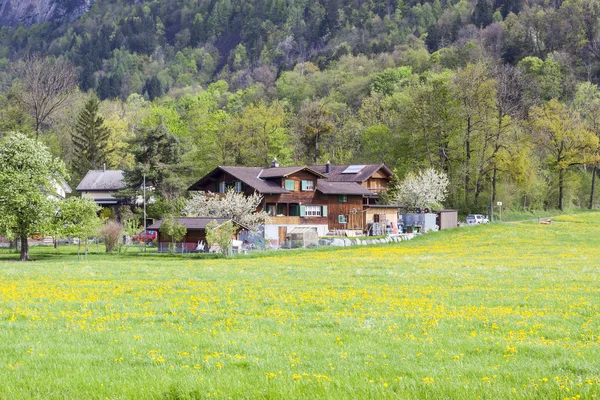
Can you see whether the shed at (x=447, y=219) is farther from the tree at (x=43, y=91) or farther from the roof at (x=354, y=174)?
the tree at (x=43, y=91)

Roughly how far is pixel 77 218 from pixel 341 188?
114ft

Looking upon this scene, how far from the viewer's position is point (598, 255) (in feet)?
158

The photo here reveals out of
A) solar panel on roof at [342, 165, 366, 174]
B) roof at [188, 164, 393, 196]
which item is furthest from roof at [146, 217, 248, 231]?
solar panel on roof at [342, 165, 366, 174]

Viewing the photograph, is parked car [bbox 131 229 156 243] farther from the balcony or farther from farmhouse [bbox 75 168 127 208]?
farmhouse [bbox 75 168 127 208]

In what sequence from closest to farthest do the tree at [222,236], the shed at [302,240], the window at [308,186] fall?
the tree at [222,236] < the shed at [302,240] < the window at [308,186]

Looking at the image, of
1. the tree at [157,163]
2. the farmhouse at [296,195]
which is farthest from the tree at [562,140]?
the tree at [157,163]

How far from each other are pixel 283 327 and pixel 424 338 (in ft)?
11.9

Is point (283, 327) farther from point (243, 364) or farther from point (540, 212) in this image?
point (540, 212)

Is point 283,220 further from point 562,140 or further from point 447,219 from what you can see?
point 562,140

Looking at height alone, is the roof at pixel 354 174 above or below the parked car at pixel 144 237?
above

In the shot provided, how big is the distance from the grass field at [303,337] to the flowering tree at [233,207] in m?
40.1

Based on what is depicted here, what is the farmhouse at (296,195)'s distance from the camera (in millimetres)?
76438

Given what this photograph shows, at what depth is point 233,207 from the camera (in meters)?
71.8

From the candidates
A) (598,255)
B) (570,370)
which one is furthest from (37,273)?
(598,255)
